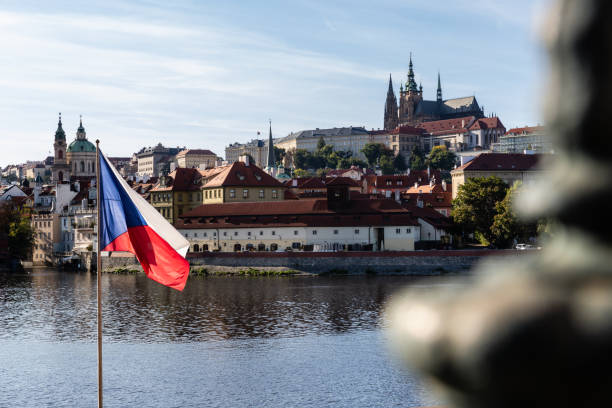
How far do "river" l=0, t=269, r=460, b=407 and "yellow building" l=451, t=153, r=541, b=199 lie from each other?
4808 cm

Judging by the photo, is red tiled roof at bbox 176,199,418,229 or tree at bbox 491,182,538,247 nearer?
tree at bbox 491,182,538,247

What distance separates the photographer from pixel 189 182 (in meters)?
111

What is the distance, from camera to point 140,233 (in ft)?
55.9

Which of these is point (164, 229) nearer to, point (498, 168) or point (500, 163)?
point (498, 168)

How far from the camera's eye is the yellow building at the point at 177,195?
110 meters

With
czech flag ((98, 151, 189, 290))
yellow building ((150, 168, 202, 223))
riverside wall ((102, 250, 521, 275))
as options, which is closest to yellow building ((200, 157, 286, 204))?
yellow building ((150, 168, 202, 223))

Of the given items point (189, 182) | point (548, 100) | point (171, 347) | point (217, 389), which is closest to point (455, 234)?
point (189, 182)

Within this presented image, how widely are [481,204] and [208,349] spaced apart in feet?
176

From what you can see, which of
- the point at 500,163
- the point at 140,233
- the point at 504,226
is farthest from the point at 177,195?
the point at 140,233

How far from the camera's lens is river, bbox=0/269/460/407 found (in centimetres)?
2947

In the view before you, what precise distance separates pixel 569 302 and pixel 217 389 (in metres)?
30.4

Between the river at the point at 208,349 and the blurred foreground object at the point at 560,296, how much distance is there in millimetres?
27126

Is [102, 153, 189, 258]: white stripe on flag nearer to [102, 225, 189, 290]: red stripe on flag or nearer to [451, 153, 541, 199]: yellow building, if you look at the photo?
[102, 225, 189, 290]: red stripe on flag

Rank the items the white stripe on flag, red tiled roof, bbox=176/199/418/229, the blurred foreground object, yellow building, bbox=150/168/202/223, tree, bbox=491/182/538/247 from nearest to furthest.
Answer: the blurred foreground object → the white stripe on flag → tree, bbox=491/182/538/247 → red tiled roof, bbox=176/199/418/229 → yellow building, bbox=150/168/202/223
